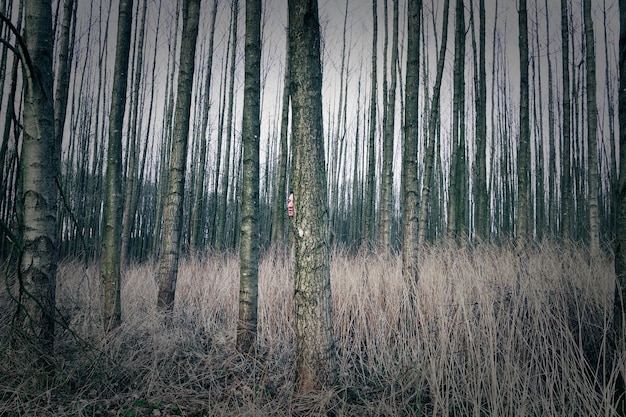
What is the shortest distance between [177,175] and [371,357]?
8.89 ft

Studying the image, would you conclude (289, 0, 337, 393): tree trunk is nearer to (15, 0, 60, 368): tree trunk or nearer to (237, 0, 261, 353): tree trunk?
(237, 0, 261, 353): tree trunk

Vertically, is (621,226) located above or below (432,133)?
below

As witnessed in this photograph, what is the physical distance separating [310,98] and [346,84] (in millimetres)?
9229

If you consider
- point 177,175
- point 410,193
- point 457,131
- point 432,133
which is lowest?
point 410,193

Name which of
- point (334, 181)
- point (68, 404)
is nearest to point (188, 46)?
point (68, 404)

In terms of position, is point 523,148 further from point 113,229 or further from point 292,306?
point 113,229

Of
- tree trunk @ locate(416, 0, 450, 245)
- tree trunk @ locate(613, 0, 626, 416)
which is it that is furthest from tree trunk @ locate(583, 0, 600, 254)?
tree trunk @ locate(613, 0, 626, 416)

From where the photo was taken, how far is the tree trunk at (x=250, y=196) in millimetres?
2658

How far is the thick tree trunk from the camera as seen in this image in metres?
3.60

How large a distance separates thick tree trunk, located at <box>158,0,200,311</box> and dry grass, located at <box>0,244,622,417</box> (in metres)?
0.37

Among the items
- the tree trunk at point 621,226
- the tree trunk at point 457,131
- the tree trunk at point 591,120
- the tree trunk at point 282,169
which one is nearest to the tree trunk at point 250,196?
the tree trunk at point 621,226

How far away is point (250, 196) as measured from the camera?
2734 mm

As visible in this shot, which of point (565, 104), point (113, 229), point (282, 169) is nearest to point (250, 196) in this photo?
point (113, 229)

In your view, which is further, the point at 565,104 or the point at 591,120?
the point at 565,104
